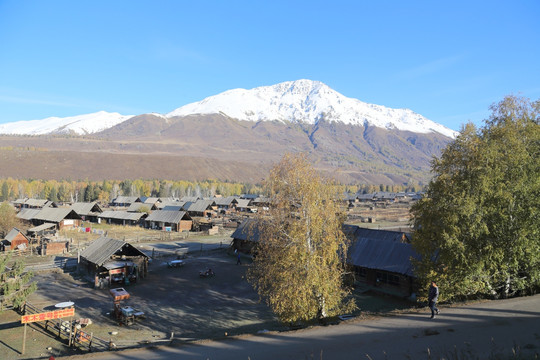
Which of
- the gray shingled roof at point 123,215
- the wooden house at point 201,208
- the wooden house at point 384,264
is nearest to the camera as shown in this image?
the wooden house at point 384,264

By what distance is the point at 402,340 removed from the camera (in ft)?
47.0

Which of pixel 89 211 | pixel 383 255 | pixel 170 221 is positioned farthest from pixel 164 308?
pixel 89 211

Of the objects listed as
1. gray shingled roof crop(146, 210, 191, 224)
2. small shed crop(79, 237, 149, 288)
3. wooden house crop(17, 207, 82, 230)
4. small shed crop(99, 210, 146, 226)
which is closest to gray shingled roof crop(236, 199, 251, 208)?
small shed crop(99, 210, 146, 226)

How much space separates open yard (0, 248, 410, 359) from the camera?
20.1 meters

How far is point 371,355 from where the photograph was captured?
1317 cm

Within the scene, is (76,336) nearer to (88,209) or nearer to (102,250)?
(102,250)

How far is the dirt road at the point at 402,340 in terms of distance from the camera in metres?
13.1

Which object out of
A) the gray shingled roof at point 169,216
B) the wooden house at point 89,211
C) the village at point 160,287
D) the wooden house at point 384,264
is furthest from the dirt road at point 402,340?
the wooden house at point 89,211

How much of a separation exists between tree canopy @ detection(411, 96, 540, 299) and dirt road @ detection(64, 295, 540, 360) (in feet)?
6.53

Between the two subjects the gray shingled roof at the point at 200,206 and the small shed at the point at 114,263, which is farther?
the gray shingled roof at the point at 200,206

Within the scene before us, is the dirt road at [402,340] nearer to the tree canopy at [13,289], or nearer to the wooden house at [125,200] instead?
the tree canopy at [13,289]

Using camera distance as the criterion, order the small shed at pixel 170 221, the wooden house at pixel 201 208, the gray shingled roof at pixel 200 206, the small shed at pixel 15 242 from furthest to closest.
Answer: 1. the wooden house at pixel 201 208
2. the gray shingled roof at pixel 200 206
3. the small shed at pixel 170 221
4. the small shed at pixel 15 242

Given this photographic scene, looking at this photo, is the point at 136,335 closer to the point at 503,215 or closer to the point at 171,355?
the point at 171,355

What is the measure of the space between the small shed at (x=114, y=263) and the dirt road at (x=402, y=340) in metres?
17.6
